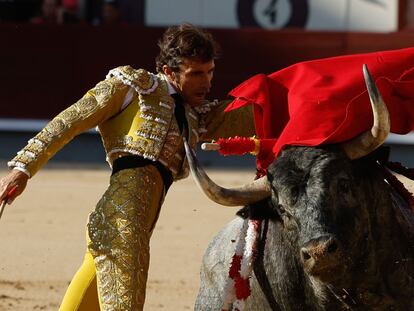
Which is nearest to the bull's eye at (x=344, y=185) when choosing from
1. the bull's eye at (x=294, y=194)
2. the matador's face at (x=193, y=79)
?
the bull's eye at (x=294, y=194)

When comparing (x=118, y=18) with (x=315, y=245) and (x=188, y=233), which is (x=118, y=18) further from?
(x=315, y=245)

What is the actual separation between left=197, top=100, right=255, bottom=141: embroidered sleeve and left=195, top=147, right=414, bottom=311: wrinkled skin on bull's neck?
0.34 metres

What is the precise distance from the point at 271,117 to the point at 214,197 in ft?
1.17

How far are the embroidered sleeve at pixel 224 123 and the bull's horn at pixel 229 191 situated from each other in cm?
41

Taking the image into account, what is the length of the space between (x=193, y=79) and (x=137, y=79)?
15cm

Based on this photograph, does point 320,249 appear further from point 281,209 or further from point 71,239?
point 71,239

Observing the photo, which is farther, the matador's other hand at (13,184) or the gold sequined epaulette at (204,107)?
the gold sequined epaulette at (204,107)

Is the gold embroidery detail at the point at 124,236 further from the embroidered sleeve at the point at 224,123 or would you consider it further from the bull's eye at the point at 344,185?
the bull's eye at the point at 344,185

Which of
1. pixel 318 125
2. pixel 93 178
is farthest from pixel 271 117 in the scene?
pixel 93 178

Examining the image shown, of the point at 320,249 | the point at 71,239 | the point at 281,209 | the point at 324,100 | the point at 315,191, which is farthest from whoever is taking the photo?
the point at 71,239

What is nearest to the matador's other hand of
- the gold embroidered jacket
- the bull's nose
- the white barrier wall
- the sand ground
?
the gold embroidered jacket

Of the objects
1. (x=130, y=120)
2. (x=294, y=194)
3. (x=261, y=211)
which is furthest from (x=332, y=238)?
(x=130, y=120)

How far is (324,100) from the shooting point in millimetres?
3215

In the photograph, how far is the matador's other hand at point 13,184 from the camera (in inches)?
122
